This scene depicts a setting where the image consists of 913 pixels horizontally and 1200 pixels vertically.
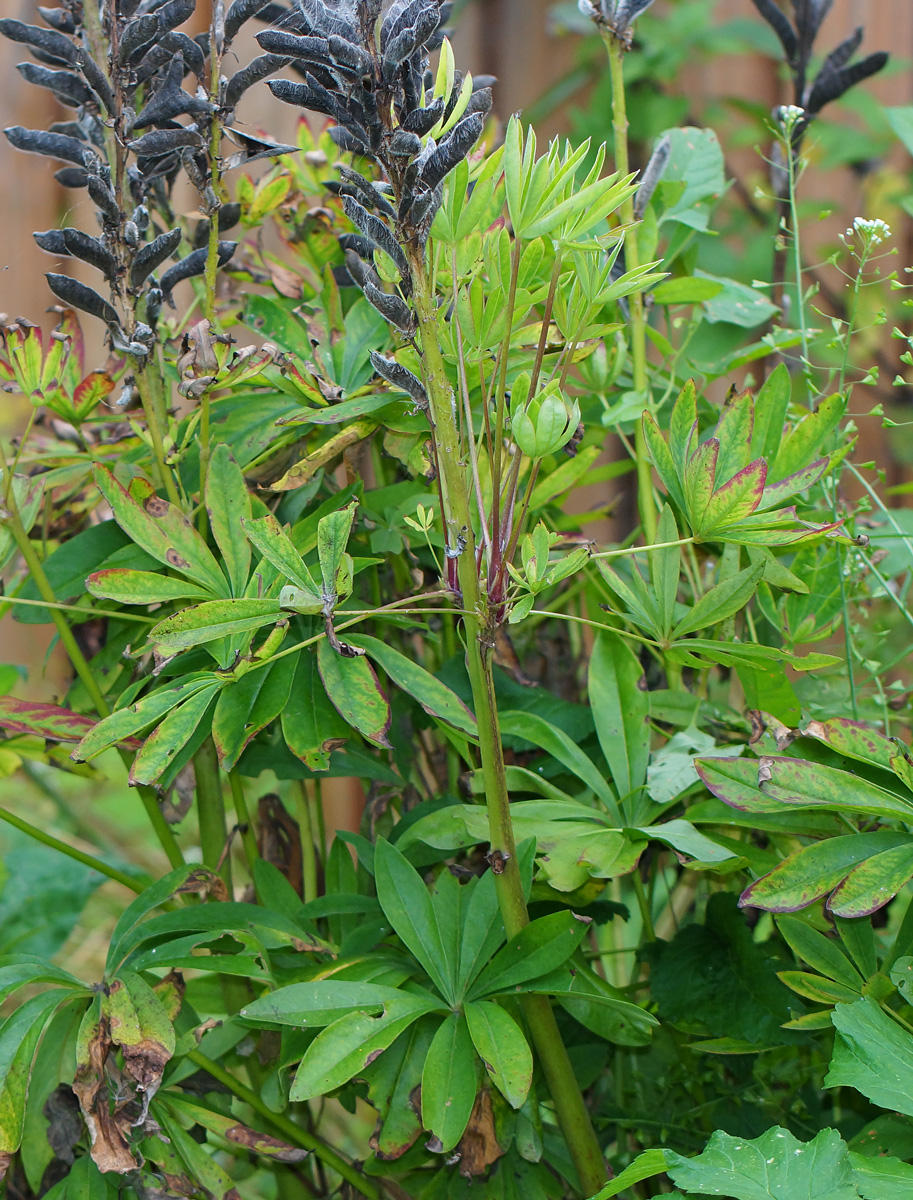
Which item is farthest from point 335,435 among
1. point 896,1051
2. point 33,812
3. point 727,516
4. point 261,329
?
point 33,812

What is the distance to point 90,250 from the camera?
581 millimetres

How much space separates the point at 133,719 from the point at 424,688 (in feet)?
0.55

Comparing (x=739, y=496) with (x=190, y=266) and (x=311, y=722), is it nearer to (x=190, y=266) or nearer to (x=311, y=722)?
(x=311, y=722)

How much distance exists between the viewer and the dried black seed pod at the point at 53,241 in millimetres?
589

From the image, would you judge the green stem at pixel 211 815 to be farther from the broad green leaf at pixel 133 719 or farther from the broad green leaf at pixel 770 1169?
the broad green leaf at pixel 770 1169

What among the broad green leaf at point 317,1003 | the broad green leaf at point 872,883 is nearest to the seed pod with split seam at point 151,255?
the broad green leaf at point 317,1003

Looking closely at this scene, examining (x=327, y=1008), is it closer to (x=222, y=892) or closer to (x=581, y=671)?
(x=222, y=892)

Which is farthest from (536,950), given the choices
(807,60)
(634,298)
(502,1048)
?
(807,60)

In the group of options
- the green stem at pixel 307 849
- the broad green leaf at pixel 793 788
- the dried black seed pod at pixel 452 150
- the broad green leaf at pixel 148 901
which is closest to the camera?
the dried black seed pod at pixel 452 150

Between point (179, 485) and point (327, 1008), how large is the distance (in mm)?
361

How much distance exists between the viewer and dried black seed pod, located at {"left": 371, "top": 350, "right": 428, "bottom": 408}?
0.47 metres

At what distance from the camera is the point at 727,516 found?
0.54 metres

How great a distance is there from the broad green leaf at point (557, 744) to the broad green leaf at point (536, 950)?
120 mm

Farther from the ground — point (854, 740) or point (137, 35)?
point (137, 35)
